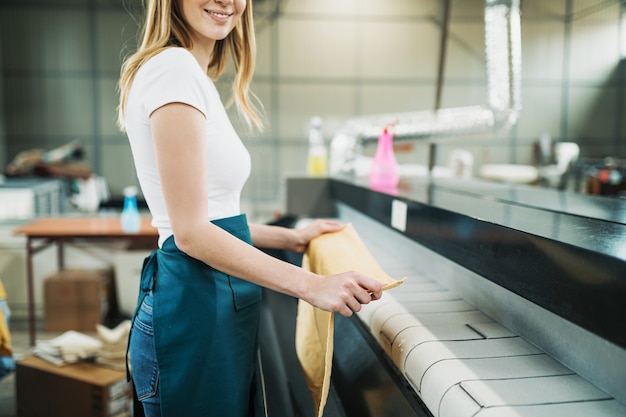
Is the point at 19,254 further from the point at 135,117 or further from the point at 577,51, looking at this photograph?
the point at 577,51

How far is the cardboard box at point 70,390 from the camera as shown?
2.23m

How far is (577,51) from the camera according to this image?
9742mm

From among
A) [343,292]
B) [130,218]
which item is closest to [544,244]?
[343,292]

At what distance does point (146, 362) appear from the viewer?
1015mm

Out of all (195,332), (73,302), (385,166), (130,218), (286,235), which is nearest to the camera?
(195,332)

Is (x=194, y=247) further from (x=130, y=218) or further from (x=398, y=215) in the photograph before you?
(x=130, y=218)

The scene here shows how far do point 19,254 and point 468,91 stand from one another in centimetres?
790

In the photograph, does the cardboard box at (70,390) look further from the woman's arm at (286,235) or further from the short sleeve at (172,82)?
the short sleeve at (172,82)

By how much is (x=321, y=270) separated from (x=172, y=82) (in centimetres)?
55

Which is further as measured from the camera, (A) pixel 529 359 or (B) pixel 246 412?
(B) pixel 246 412

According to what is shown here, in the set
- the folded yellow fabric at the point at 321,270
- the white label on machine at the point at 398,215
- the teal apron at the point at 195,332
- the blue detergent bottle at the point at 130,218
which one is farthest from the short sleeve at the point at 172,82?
the blue detergent bottle at the point at 130,218

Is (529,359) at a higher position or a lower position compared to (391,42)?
lower

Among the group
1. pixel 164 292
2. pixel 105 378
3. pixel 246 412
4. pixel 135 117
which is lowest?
pixel 105 378

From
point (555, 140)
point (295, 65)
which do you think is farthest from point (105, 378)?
point (555, 140)
